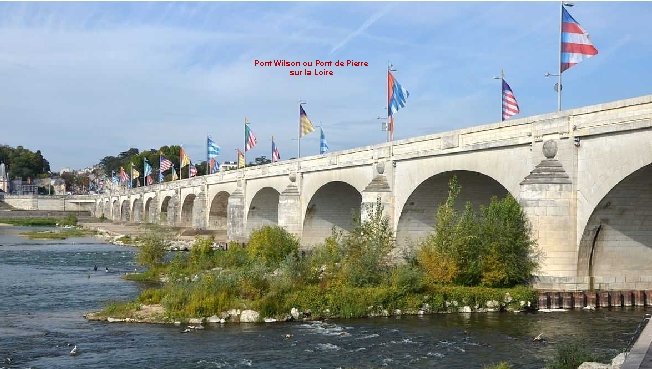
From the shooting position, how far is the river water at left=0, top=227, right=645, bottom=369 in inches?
883

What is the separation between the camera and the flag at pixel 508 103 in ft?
120

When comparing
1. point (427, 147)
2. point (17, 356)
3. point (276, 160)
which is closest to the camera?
point (17, 356)

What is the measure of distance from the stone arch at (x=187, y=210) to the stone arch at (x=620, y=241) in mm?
74432

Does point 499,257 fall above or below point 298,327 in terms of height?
above

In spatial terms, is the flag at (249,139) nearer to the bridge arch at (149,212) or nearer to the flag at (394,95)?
the flag at (394,95)

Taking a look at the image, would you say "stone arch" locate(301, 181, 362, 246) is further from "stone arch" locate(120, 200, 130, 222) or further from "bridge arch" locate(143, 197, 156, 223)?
"stone arch" locate(120, 200, 130, 222)

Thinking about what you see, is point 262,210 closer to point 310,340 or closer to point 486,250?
point 486,250

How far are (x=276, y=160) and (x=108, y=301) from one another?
32.1 meters

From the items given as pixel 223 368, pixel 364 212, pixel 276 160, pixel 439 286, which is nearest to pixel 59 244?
pixel 276 160

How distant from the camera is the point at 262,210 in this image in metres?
72.9

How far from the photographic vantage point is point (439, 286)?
31891 millimetres

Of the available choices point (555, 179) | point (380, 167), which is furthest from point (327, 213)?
point (555, 179)

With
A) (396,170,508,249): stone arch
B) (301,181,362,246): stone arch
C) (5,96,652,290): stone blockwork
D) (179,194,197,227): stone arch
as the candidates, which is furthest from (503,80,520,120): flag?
(179,194,197,227): stone arch

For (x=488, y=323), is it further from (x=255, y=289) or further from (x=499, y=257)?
(x=255, y=289)
